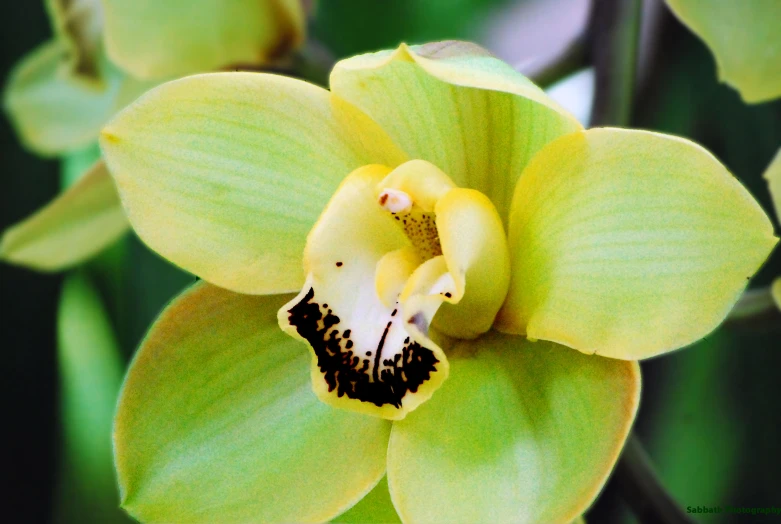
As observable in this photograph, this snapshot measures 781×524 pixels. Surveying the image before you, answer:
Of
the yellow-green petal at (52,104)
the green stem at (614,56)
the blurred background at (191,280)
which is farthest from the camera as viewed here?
the yellow-green petal at (52,104)

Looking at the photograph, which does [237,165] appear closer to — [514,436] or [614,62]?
[514,436]

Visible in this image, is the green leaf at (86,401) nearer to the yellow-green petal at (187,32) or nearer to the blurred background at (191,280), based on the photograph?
the blurred background at (191,280)

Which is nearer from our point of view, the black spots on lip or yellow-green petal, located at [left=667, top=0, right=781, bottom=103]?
the black spots on lip

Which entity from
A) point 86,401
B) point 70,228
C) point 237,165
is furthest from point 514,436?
point 86,401

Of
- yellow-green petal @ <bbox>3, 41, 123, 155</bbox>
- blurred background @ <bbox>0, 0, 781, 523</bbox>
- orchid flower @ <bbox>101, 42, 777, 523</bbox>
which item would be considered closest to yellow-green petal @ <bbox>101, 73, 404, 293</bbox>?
orchid flower @ <bbox>101, 42, 777, 523</bbox>

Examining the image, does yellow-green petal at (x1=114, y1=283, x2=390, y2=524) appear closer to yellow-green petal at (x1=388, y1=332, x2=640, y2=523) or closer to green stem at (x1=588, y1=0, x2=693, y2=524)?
yellow-green petal at (x1=388, y1=332, x2=640, y2=523)

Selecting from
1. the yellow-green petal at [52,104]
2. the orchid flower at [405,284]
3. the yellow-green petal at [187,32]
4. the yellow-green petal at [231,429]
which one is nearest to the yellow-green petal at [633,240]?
the orchid flower at [405,284]

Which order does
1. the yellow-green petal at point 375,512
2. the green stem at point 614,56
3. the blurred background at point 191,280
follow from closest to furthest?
the yellow-green petal at point 375,512, the green stem at point 614,56, the blurred background at point 191,280

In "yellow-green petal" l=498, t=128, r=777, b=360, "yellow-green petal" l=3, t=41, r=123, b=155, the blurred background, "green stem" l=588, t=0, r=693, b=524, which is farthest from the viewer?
"yellow-green petal" l=3, t=41, r=123, b=155
